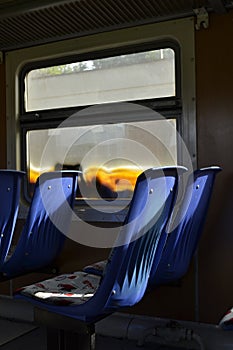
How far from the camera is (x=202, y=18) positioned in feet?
8.63

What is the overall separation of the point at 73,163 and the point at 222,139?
1080 mm

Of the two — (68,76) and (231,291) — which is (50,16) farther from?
(231,291)

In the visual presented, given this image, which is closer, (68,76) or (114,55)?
(114,55)

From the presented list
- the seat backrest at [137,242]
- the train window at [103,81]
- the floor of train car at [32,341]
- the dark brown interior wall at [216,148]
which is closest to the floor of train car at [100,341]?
the floor of train car at [32,341]

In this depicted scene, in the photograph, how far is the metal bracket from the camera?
2605mm

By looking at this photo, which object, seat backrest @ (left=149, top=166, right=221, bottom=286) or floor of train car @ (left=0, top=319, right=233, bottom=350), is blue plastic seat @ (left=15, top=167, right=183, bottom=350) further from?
floor of train car @ (left=0, top=319, right=233, bottom=350)

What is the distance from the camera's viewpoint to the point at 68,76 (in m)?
3.13

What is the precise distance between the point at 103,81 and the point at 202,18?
0.79 meters

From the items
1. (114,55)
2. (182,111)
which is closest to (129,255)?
(182,111)

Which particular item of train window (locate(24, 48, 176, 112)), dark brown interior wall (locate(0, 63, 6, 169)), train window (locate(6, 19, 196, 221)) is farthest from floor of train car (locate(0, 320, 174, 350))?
train window (locate(24, 48, 176, 112))

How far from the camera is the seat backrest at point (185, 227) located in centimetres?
212

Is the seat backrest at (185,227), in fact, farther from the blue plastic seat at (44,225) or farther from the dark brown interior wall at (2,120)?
the dark brown interior wall at (2,120)

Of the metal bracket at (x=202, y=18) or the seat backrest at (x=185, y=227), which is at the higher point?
the metal bracket at (x=202, y=18)

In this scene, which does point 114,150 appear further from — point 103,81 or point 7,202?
point 7,202
